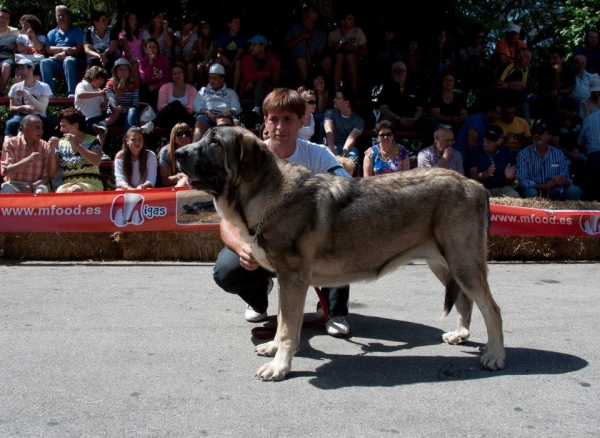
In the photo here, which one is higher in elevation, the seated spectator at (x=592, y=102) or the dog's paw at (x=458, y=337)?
the seated spectator at (x=592, y=102)

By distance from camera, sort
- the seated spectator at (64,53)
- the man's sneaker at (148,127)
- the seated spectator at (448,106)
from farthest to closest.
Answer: the seated spectator at (448,106) < the seated spectator at (64,53) < the man's sneaker at (148,127)

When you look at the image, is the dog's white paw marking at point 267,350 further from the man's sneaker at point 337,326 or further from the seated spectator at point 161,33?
the seated spectator at point 161,33

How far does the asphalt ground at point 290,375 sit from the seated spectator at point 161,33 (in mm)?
7291

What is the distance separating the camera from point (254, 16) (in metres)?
14.0

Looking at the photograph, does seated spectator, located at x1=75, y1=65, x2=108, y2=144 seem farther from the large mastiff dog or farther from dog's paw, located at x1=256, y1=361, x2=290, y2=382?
dog's paw, located at x1=256, y1=361, x2=290, y2=382

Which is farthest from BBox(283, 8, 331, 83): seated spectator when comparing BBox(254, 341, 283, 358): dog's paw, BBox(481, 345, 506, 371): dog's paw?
BBox(481, 345, 506, 371): dog's paw

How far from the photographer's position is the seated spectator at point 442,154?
404 inches

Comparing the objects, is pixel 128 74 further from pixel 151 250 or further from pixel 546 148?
pixel 546 148

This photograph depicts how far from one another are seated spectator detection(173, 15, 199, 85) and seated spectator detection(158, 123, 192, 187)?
10.2 feet

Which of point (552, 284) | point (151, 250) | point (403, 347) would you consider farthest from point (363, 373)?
point (151, 250)

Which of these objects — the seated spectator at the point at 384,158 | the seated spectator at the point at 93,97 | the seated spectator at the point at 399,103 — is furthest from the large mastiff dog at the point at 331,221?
the seated spectator at the point at 399,103

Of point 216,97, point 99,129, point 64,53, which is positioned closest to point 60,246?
point 99,129

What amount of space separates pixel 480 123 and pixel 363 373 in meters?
8.46

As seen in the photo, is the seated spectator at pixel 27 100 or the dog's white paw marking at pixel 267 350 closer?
the dog's white paw marking at pixel 267 350
